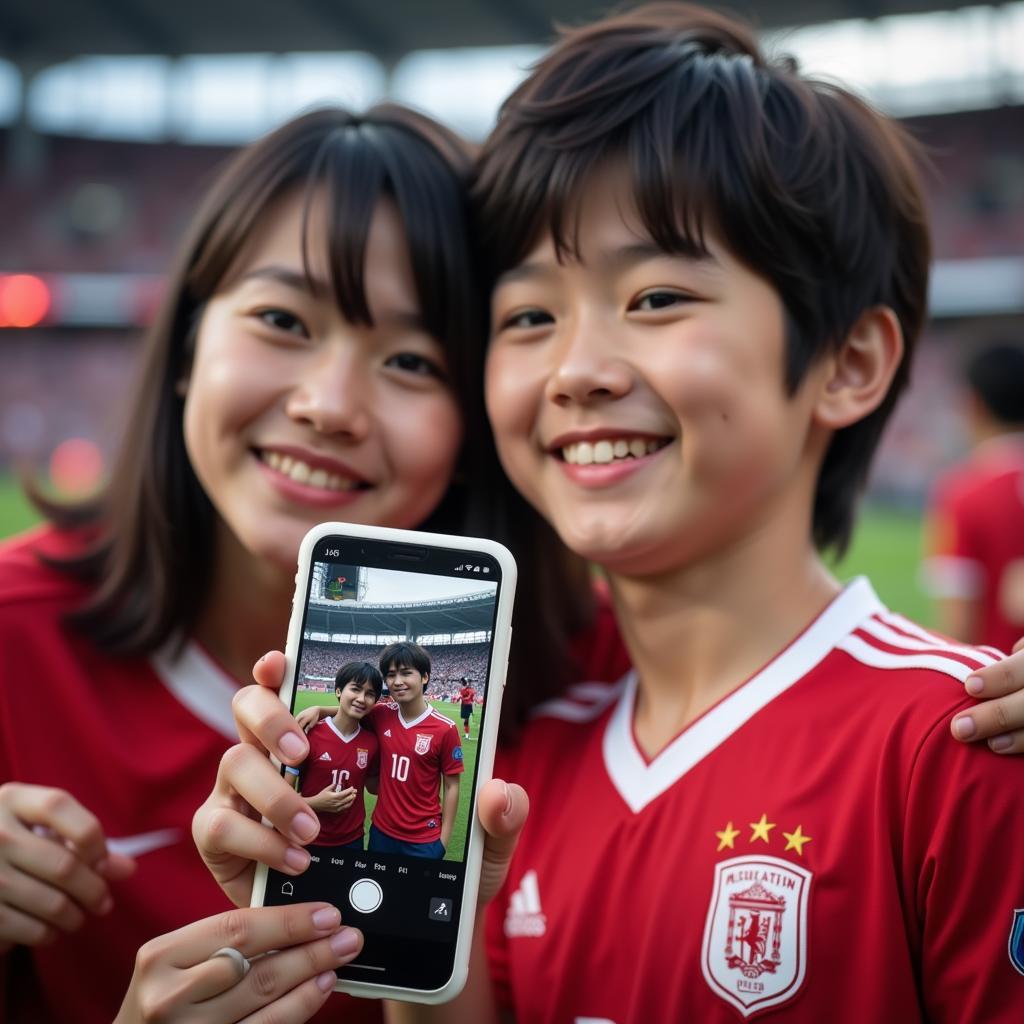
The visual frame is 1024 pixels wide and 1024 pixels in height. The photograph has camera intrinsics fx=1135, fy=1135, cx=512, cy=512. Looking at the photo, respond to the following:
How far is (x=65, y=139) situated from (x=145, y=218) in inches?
95.3

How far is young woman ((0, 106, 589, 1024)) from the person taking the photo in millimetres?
1611

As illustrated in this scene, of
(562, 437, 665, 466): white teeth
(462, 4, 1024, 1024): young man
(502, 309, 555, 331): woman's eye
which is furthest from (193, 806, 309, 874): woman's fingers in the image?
(502, 309, 555, 331): woman's eye

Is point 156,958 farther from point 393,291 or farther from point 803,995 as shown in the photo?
point 393,291

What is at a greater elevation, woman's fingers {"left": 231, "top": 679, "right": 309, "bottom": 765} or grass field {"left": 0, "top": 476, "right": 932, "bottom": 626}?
grass field {"left": 0, "top": 476, "right": 932, "bottom": 626}

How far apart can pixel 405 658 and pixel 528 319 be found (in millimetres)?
557

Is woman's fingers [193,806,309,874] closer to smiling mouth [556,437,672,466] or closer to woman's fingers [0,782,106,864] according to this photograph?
woman's fingers [0,782,106,864]

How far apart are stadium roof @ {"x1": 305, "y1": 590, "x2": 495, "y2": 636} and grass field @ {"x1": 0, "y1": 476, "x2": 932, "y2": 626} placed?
7.69 meters

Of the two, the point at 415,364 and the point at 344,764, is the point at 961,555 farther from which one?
the point at 344,764

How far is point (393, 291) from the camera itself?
64.4 inches

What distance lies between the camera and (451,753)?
3.92 feet

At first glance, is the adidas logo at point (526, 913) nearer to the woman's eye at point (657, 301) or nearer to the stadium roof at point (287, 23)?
the woman's eye at point (657, 301)

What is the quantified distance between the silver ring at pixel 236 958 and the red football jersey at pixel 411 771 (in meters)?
0.18

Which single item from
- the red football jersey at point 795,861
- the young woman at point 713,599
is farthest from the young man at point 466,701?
the red football jersey at point 795,861

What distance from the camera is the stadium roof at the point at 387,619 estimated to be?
47.6 inches
